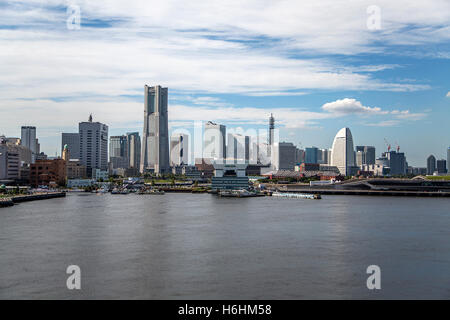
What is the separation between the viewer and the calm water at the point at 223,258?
16.5 m

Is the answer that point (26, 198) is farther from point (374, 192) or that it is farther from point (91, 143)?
point (91, 143)

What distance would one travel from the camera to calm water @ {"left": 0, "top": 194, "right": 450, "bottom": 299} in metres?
16.5

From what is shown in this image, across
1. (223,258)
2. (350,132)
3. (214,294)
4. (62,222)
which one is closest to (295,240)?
(223,258)

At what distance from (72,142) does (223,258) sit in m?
156

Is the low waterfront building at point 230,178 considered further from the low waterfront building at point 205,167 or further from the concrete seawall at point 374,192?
the low waterfront building at point 205,167

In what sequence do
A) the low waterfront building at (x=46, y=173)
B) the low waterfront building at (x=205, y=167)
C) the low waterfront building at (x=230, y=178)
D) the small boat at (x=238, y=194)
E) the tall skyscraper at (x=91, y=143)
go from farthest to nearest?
the low waterfront building at (x=205, y=167)
the tall skyscraper at (x=91, y=143)
the low waterfront building at (x=46, y=173)
the low waterfront building at (x=230, y=178)
the small boat at (x=238, y=194)

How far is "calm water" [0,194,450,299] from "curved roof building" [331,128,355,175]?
161m

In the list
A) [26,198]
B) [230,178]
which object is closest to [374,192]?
[230,178]

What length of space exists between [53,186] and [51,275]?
250ft

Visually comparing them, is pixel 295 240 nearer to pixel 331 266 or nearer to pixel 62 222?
pixel 331 266

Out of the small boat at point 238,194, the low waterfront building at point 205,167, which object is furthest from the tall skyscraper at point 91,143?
the small boat at point 238,194

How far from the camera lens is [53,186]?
293ft

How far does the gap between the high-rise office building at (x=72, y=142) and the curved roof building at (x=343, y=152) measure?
10677 cm

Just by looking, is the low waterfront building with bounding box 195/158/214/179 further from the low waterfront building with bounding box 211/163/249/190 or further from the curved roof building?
the low waterfront building with bounding box 211/163/249/190
